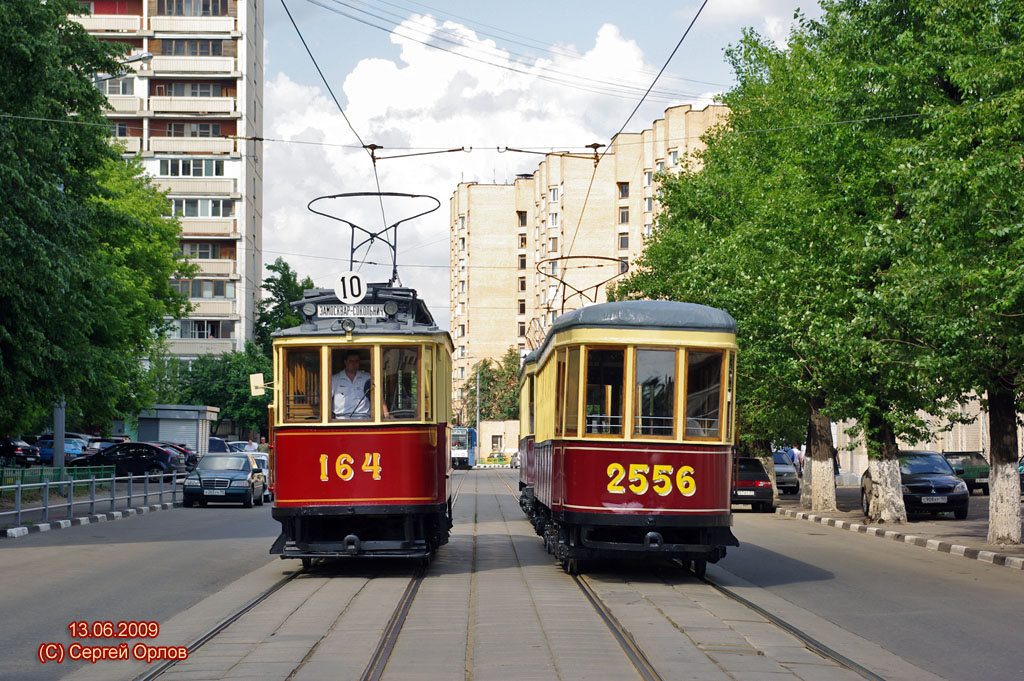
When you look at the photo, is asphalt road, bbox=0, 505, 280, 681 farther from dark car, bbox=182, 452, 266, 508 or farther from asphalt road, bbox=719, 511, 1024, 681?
dark car, bbox=182, 452, 266, 508

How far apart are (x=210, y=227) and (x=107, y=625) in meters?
78.7

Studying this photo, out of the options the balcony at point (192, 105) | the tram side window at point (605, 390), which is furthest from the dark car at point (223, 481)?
the balcony at point (192, 105)

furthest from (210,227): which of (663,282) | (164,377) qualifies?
(663,282)

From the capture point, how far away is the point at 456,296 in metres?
131

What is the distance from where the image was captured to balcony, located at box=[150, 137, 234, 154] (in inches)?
3425

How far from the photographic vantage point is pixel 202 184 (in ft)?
284

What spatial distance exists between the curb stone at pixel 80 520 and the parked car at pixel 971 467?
2987 centimetres

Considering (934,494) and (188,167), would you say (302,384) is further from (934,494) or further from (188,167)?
(188,167)

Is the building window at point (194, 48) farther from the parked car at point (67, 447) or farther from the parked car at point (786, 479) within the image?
the parked car at point (786, 479)

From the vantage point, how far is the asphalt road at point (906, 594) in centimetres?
1023

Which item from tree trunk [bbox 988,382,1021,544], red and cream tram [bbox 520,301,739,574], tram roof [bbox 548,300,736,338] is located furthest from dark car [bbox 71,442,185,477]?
tram roof [bbox 548,300,736,338]

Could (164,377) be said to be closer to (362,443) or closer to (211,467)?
(211,467)

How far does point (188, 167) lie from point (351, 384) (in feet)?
247

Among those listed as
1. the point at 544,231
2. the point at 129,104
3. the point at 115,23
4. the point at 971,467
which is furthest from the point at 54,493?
the point at 544,231
